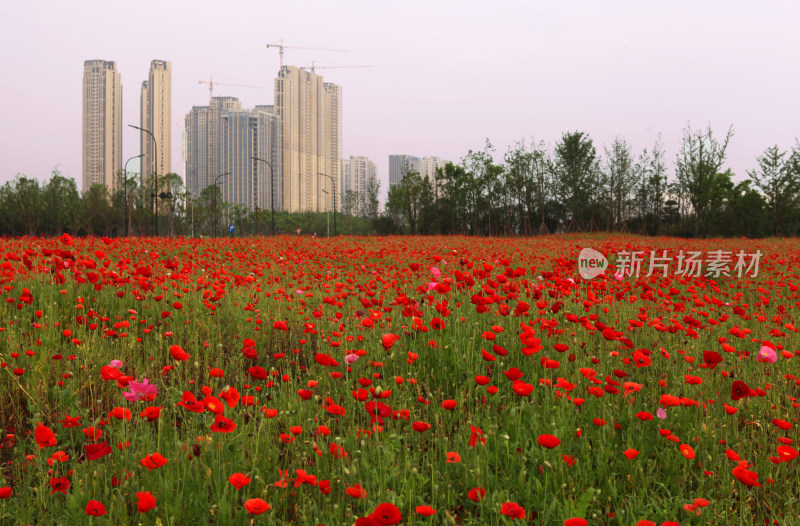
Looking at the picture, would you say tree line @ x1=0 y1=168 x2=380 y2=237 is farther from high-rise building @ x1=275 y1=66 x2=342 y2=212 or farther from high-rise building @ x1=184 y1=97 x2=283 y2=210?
high-rise building @ x1=275 y1=66 x2=342 y2=212

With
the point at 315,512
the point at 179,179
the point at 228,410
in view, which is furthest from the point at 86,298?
the point at 179,179

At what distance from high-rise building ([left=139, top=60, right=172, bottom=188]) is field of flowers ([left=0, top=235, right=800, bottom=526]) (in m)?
93.7

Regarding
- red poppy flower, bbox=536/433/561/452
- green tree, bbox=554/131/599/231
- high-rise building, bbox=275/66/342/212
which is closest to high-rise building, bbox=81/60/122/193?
high-rise building, bbox=275/66/342/212

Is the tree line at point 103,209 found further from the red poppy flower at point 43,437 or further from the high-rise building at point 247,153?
the red poppy flower at point 43,437

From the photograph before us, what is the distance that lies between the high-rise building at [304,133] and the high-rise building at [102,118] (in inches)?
1105

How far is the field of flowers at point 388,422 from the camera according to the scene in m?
2.02

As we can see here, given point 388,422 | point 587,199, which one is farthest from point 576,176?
point 388,422

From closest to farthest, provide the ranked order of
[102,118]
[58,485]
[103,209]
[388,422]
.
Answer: [58,485], [388,422], [103,209], [102,118]

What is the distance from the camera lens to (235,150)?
300 feet

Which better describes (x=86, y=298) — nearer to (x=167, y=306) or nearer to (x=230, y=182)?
(x=167, y=306)

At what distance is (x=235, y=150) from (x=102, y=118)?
23016mm

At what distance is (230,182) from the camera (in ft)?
309

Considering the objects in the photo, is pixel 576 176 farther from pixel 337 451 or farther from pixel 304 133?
pixel 304 133

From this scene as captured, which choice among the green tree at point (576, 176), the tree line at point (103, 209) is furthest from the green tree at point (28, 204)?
the green tree at point (576, 176)
